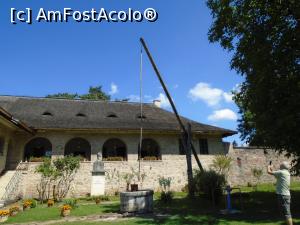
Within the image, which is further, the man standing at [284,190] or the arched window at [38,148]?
the arched window at [38,148]

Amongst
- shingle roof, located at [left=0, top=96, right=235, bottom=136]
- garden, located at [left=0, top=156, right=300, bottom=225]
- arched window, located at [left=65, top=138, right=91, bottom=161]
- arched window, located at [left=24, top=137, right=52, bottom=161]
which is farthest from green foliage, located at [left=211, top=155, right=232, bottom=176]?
arched window, located at [left=24, top=137, right=52, bottom=161]

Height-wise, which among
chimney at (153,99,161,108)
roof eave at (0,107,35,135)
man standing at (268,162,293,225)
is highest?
chimney at (153,99,161,108)

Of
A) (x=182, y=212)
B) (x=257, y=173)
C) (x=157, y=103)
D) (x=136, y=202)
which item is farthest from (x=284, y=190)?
(x=157, y=103)

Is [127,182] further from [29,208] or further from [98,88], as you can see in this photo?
[98,88]

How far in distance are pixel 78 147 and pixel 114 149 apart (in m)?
2.66

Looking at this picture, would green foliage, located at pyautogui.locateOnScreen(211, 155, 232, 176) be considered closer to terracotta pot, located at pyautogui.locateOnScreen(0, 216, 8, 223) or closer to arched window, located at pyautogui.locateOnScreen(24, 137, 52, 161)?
arched window, located at pyautogui.locateOnScreen(24, 137, 52, 161)

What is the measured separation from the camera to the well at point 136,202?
10336 mm

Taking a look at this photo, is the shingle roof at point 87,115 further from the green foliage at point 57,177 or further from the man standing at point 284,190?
the man standing at point 284,190

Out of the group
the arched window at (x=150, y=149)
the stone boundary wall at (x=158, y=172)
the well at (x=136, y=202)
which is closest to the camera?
the well at (x=136, y=202)

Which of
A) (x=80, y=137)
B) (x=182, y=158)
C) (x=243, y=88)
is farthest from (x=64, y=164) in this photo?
(x=243, y=88)

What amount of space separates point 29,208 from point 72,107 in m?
11.6

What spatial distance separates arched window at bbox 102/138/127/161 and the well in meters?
10.6

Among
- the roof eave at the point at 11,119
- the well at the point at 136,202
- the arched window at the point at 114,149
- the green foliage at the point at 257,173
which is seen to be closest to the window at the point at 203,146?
the green foliage at the point at 257,173

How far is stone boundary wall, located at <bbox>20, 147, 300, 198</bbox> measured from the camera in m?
18.8
